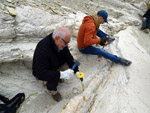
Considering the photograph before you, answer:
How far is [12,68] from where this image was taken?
9.91 feet

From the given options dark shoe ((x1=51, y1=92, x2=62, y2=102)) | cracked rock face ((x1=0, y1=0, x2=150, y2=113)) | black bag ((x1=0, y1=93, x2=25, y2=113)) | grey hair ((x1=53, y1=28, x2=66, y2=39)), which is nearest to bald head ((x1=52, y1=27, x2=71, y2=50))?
grey hair ((x1=53, y1=28, x2=66, y2=39))

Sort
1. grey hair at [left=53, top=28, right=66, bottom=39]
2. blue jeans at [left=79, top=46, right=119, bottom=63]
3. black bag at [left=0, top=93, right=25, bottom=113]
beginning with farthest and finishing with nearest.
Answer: blue jeans at [left=79, top=46, right=119, bottom=63] < black bag at [left=0, top=93, right=25, bottom=113] < grey hair at [left=53, top=28, right=66, bottom=39]

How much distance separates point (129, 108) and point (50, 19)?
354 cm

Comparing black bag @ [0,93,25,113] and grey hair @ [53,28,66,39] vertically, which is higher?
grey hair @ [53,28,66,39]

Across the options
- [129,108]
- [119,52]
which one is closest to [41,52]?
[129,108]

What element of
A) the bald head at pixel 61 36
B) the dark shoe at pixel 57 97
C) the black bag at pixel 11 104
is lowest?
the black bag at pixel 11 104

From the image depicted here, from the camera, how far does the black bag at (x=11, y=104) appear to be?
242 centimetres

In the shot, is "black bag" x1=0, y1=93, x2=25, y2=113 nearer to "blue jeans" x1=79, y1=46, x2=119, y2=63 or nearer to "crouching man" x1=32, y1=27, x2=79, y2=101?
"crouching man" x1=32, y1=27, x2=79, y2=101

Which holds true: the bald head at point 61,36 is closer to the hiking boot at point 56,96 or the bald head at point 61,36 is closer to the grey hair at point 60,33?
the grey hair at point 60,33

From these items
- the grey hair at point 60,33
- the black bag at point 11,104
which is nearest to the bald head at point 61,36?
the grey hair at point 60,33

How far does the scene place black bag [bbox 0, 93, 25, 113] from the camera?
2416 millimetres

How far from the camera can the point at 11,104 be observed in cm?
257

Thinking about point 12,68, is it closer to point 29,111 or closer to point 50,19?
point 29,111

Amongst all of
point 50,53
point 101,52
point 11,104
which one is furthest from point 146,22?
point 11,104
